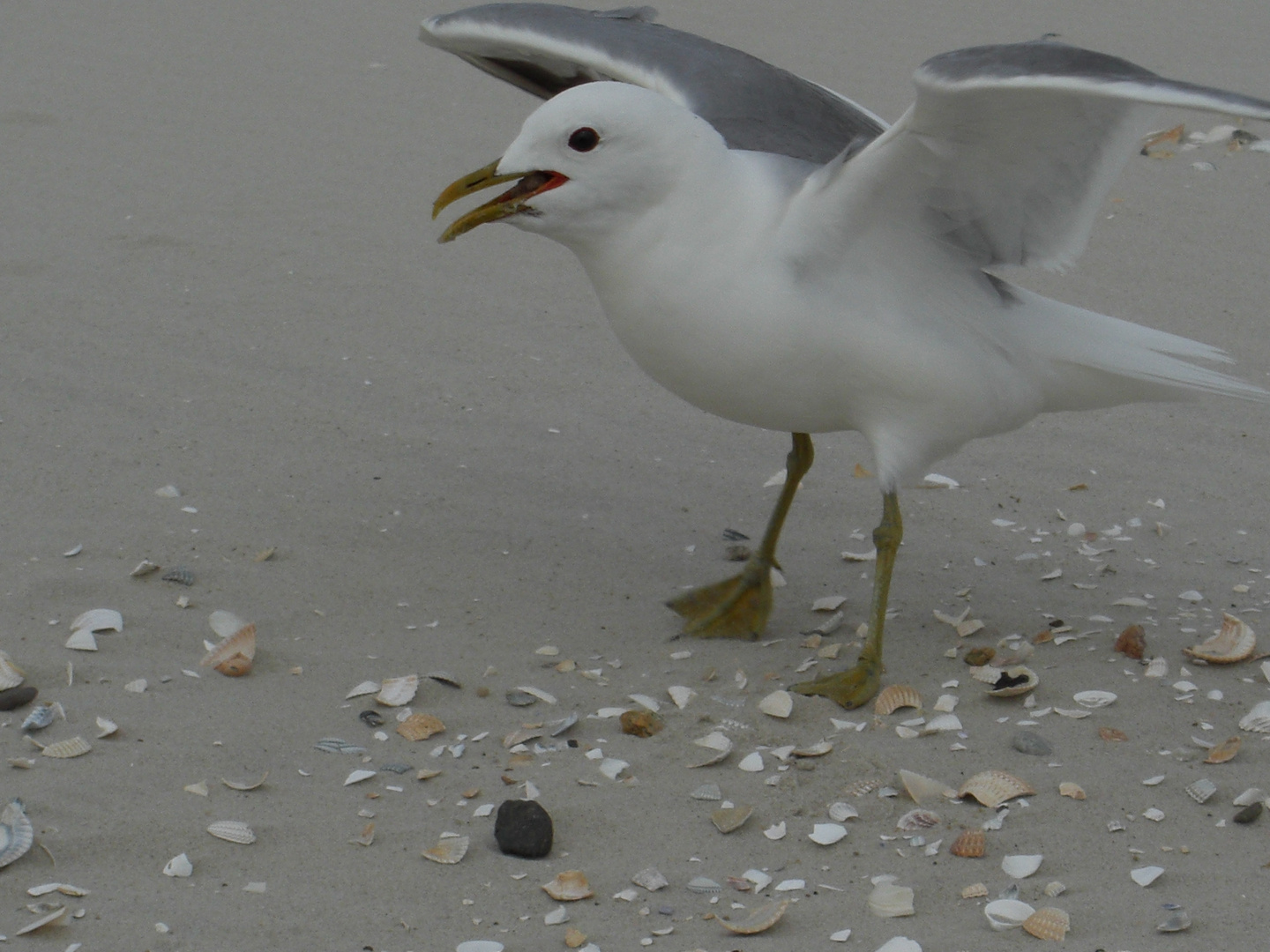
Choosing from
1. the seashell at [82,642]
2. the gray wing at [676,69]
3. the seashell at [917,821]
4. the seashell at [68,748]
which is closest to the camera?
the seashell at [917,821]

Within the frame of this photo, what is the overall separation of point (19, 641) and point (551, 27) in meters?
1.76

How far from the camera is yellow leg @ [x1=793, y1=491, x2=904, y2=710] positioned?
3.14 m

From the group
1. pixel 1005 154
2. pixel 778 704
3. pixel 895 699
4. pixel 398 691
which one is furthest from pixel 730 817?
pixel 1005 154

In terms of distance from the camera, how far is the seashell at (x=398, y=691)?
122 inches

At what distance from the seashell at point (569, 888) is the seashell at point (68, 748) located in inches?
34.6

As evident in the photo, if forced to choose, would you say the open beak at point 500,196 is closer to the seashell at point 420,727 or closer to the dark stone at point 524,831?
the seashell at point 420,727

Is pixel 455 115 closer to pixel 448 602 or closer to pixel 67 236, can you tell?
pixel 67 236

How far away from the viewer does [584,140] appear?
2.97 meters

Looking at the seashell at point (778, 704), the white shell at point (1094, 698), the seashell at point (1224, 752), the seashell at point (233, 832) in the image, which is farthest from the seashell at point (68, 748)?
the seashell at point (1224, 752)

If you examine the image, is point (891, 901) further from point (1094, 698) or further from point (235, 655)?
point (235, 655)

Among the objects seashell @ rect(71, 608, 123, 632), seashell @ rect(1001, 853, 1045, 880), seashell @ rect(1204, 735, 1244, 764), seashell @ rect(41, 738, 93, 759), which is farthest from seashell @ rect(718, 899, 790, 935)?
seashell @ rect(71, 608, 123, 632)

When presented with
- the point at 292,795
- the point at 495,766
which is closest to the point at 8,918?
the point at 292,795

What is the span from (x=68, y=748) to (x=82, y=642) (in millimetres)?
417

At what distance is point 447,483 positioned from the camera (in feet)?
13.6
